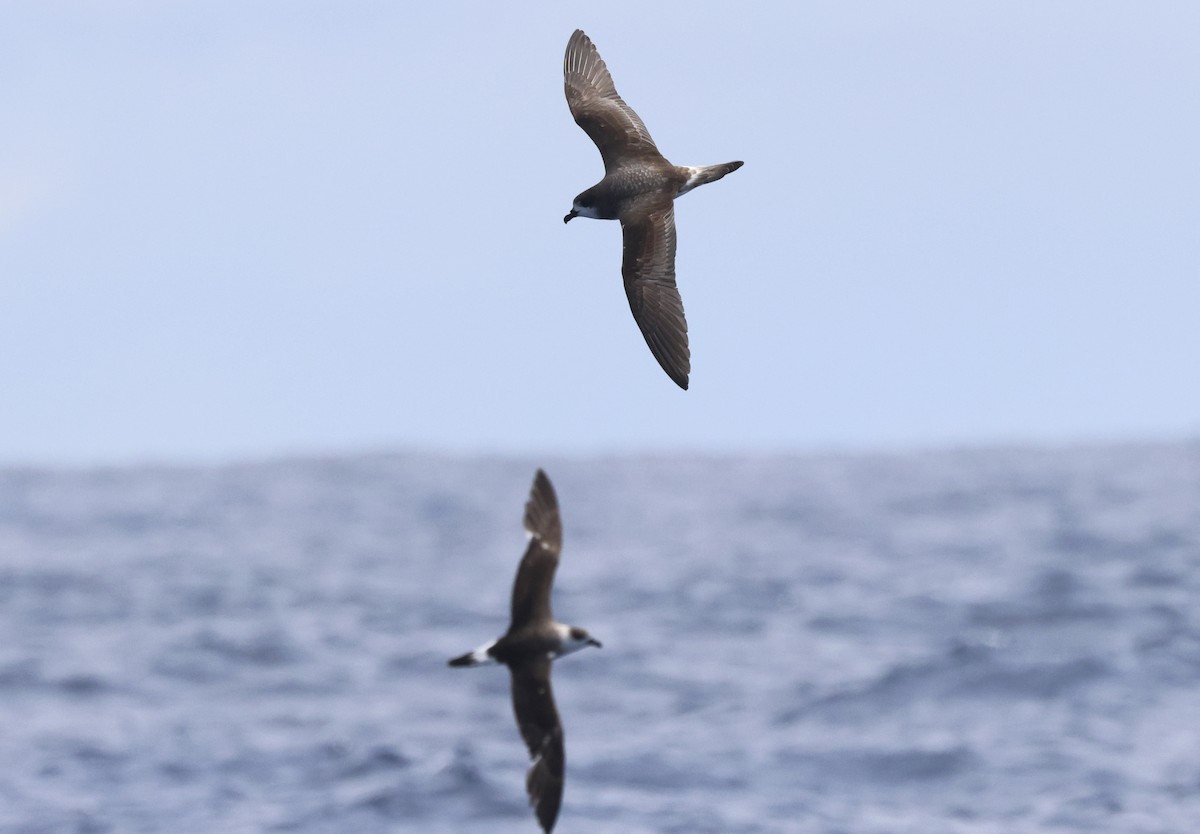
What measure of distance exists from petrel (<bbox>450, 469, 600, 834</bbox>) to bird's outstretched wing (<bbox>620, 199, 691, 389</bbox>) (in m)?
0.96

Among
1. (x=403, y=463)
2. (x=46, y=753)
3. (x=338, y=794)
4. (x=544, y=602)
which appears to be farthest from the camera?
(x=403, y=463)

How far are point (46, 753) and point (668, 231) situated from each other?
14120mm

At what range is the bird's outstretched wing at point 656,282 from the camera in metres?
9.17

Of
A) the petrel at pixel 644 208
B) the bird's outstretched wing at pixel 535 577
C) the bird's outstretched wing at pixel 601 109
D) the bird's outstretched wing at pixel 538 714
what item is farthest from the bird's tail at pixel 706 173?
the bird's outstretched wing at pixel 538 714

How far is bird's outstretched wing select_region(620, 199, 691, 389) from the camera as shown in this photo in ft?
30.1

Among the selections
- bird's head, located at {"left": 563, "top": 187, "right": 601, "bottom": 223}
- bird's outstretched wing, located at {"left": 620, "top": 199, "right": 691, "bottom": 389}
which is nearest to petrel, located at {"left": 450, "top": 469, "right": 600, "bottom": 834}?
bird's outstretched wing, located at {"left": 620, "top": 199, "right": 691, "bottom": 389}

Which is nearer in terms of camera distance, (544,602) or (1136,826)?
(544,602)

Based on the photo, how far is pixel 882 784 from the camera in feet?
62.2

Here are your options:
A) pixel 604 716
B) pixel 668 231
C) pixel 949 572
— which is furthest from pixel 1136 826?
pixel 949 572

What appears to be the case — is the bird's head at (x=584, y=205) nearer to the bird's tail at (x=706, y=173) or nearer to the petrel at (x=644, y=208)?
the petrel at (x=644, y=208)

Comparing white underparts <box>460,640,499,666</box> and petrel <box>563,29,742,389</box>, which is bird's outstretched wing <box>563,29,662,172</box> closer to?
petrel <box>563,29,742,389</box>

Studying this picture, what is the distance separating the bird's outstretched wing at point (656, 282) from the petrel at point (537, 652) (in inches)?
37.6

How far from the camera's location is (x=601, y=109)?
36.1 ft

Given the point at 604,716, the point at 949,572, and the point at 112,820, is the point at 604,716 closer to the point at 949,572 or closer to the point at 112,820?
the point at 112,820
